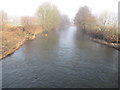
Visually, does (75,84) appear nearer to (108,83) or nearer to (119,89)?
(108,83)

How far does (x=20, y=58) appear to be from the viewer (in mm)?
21406

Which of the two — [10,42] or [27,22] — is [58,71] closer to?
[10,42]

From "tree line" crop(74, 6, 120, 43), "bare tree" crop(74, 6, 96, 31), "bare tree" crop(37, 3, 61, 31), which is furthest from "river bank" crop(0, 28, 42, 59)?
"bare tree" crop(74, 6, 96, 31)

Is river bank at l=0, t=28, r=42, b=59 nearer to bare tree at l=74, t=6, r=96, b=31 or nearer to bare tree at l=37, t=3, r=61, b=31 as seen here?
bare tree at l=37, t=3, r=61, b=31

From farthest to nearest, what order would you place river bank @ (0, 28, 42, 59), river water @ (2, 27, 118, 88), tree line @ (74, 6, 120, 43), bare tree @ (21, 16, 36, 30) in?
bare tree @ (21, 16, 36, 30)
tree line @ (74, 6, 120, 43)
river bank @ (0, 28, 42, 59)
river water @ (2, 27, 118, 88)

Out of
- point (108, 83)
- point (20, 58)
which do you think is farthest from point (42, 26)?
point (108, 83)

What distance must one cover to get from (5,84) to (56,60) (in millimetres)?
9084

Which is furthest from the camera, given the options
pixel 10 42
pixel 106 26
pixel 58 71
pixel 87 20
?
pixel 87 20

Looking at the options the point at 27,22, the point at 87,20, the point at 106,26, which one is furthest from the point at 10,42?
the point at 87,20

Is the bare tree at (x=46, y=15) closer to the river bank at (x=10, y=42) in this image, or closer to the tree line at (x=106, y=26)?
the river bank at (x=10, y=42)

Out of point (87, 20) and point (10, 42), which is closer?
point (10, 42)

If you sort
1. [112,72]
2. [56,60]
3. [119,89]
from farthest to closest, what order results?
[56,60]
[112,72]
[119,89]

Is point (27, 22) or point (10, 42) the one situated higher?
point (27, 22)

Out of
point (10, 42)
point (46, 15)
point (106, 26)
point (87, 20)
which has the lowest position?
point (10, 42)
